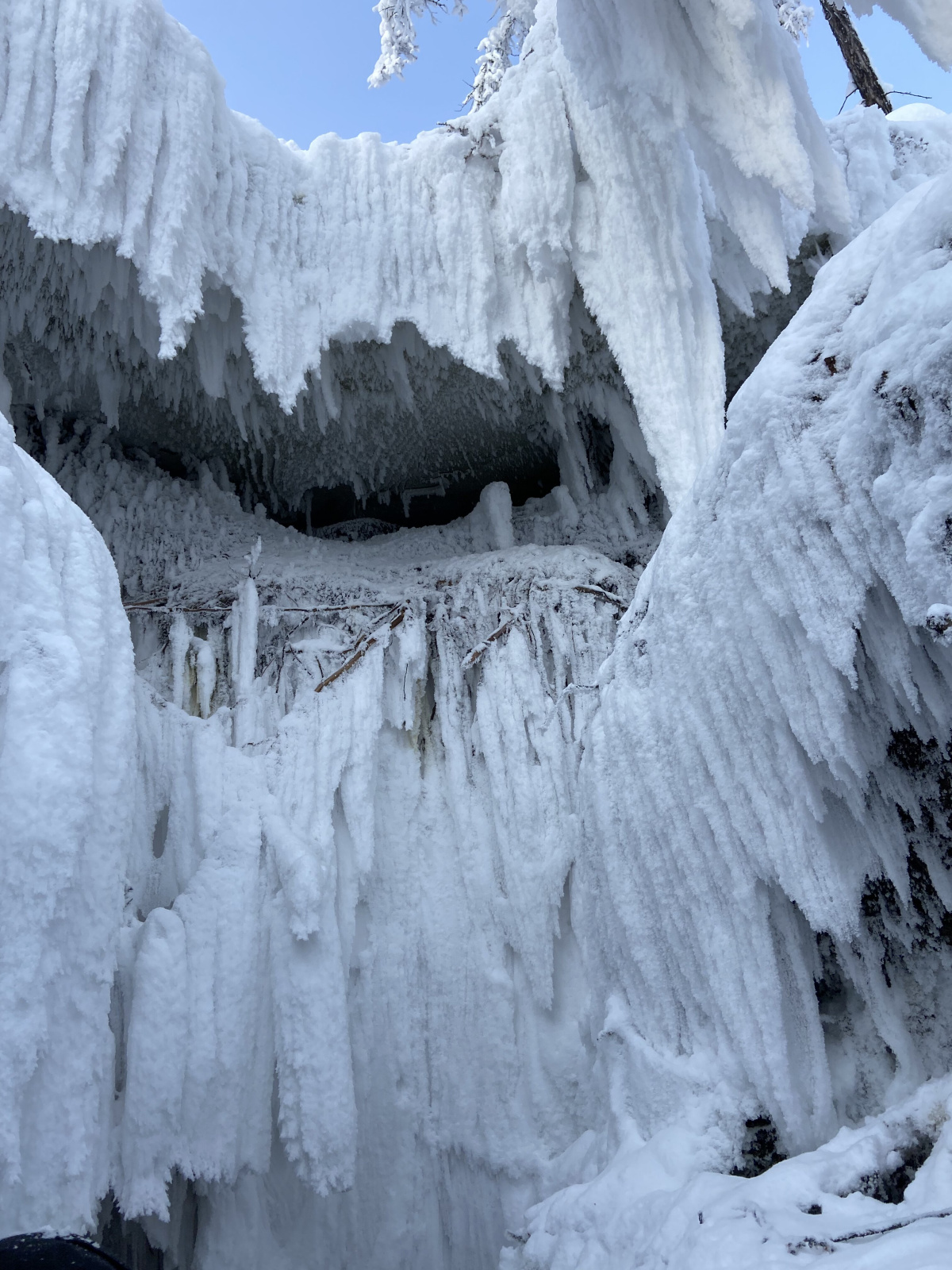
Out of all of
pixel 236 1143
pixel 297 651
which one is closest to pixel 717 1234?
pixel 236 1143

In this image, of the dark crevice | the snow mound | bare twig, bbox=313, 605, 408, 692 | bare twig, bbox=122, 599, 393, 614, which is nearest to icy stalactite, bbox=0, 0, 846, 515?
bare twig, bbox=122, 599, 393, 614

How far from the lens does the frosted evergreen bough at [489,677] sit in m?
2.55

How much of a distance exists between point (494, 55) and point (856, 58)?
8471 mm

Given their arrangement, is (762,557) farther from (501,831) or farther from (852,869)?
(501,831)

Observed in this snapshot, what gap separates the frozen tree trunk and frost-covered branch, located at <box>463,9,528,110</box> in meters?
7.33

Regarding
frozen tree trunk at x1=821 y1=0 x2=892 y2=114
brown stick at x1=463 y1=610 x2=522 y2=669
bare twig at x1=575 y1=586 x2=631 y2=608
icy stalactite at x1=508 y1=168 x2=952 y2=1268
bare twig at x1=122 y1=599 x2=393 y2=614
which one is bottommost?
icy stalactite at x1=508 y1=168 x2=952 y2=1268

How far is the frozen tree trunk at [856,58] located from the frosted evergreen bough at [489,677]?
0.64 meters

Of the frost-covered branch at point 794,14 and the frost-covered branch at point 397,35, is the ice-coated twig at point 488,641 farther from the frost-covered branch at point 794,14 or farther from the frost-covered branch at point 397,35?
the frost-covered branch at point 794,14

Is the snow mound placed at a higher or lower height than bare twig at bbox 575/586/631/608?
lower

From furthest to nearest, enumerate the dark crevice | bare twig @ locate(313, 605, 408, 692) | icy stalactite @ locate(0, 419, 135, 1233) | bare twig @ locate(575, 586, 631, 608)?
bare twig @ locate(575, 586, 631, 608) → bare twig @ locate(313, 605, 408, 692) → the dark crevice → icy stalactite @ locate(0, 419, 135, 1233)

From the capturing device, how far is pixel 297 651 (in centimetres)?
558

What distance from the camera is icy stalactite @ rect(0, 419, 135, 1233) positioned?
2764 mm

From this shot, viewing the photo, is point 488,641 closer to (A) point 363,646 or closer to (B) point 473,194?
(A) point 363,646

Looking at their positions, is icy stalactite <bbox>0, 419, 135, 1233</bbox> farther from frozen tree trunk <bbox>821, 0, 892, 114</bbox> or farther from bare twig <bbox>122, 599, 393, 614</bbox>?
frozen tree trunk <bbox>821, 0, 892, 114</bbox>
